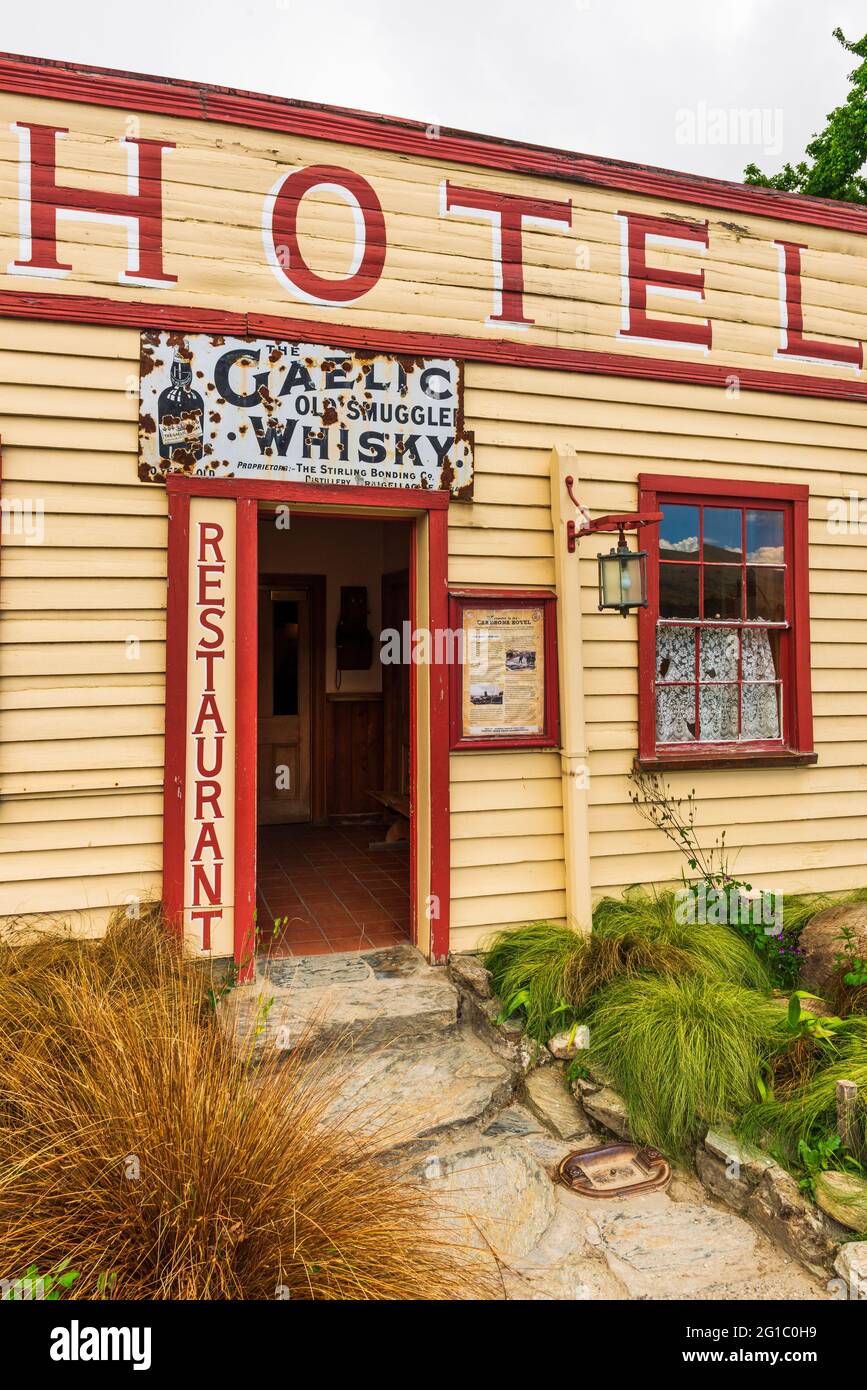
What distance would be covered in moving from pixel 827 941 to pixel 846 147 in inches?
598

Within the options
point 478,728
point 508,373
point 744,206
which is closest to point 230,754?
point 478,728

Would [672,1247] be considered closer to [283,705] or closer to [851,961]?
[851,961]

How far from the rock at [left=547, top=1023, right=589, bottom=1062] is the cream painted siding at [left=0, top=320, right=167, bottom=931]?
2.12 metres

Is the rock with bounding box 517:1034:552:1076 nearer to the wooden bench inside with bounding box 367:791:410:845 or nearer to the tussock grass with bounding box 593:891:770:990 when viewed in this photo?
the tussock grass with bounding box 593:891:770:990

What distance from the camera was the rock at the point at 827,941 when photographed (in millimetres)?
4816

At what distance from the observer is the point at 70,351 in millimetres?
4535

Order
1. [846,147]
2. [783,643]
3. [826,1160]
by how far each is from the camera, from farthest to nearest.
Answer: [846,147] → [783,643] → [826,1160]

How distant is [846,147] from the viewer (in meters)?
15.1

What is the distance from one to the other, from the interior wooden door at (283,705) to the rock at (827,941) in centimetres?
511

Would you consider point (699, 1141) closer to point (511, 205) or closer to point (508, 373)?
point (508, 373)

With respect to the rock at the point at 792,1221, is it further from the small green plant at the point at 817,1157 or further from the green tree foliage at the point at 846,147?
the green tree foliage at the point at 846,147

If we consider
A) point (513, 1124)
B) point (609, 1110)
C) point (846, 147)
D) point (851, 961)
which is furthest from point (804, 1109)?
point (846, 147)

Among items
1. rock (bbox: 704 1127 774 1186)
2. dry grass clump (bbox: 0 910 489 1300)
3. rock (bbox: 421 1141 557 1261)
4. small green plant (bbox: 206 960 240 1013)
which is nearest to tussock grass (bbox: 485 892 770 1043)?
rock (bbox: 421 1141 557 1261)

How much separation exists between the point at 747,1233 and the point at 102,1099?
2279mm
